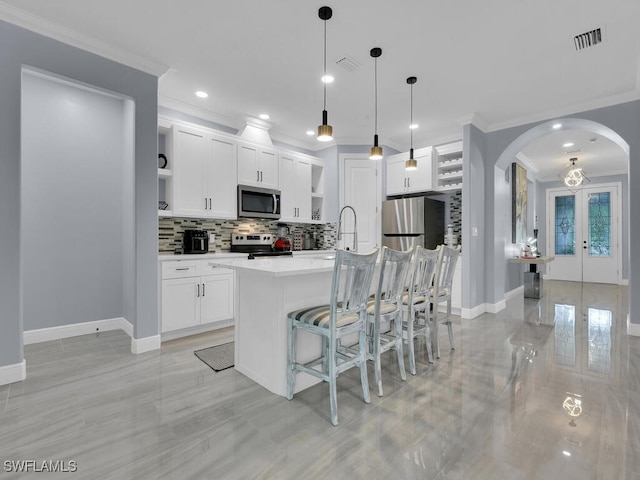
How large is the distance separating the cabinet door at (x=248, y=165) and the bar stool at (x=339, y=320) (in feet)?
9.18

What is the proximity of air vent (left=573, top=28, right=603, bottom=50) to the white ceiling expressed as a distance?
55mm

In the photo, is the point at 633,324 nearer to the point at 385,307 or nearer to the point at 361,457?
the point at 385,307

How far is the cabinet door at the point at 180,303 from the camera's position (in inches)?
136

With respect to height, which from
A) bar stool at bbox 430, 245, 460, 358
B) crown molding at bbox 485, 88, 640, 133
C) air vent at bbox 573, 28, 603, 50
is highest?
air vent at bbox 573, 28, 603, 50

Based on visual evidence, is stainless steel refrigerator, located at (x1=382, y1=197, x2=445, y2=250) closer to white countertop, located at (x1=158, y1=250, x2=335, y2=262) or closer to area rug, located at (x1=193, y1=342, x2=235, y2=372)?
white countertop, located at (x1=158, y1=250, x2=335, y2=262)

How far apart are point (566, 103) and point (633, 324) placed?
284 centimetres

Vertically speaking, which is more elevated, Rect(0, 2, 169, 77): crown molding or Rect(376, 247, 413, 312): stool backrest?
Rect(0, 2, 169, 77): crown molding

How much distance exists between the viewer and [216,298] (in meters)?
3.92

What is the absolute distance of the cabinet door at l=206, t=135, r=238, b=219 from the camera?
4.19 metres

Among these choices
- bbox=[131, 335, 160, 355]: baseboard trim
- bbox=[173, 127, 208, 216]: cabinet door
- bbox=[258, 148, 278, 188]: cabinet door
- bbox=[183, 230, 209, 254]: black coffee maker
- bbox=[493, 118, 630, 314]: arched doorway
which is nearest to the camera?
bbox=[131, 335, 160, 355]: baseboard trim

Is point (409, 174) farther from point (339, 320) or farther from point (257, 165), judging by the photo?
point (339, 320)

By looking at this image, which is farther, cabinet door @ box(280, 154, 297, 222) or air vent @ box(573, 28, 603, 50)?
cabinet door @ box(280, 154, 297, 222)

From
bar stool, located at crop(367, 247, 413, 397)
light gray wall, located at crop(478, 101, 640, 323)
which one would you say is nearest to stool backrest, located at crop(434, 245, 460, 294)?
bar stool, located at crop(367, 247, 413, 397)

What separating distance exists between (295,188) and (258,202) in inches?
32.0
